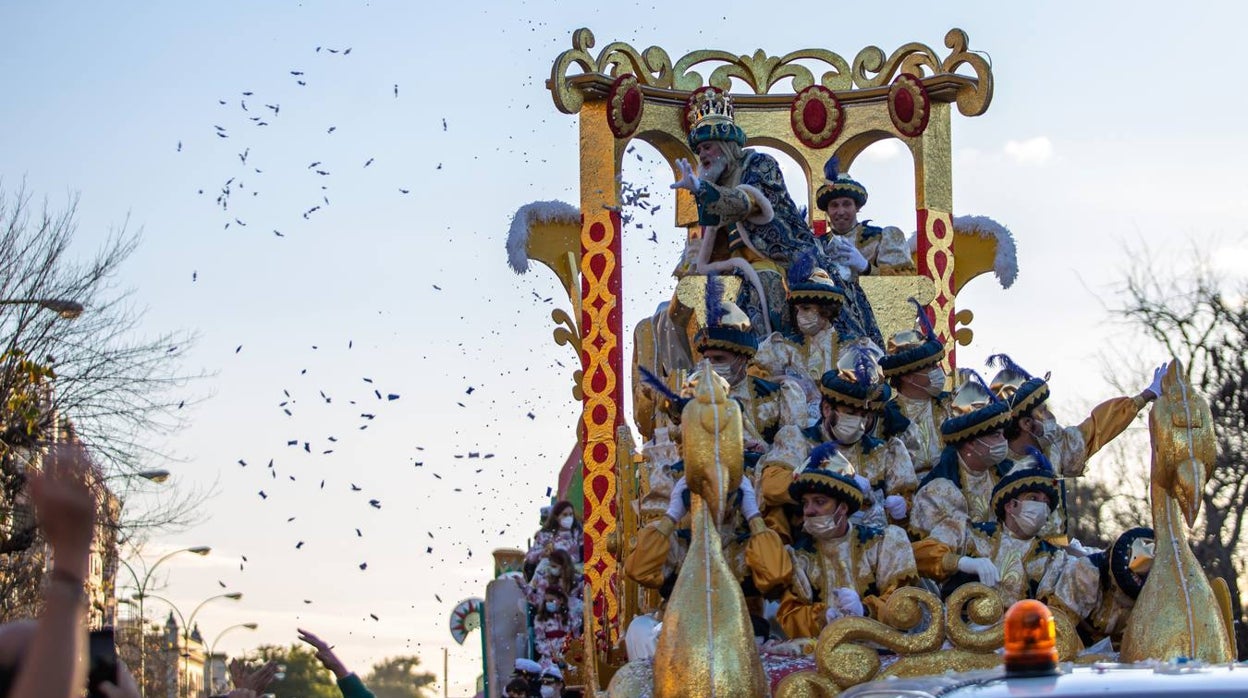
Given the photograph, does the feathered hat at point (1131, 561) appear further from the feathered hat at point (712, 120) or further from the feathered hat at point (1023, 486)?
the feathered hat at point (712, 120)

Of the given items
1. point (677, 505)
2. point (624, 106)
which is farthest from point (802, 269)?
point (624, 106)

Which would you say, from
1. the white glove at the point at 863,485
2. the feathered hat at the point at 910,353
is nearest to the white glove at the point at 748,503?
the white glove at the point at 863,485

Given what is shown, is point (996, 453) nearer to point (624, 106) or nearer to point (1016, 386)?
point (1016, 386)

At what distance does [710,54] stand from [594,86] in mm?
1898

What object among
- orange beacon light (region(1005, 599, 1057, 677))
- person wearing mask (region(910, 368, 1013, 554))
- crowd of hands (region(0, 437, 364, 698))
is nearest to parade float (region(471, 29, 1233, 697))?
person wearing mask (region(910, 368, 1013, 554))

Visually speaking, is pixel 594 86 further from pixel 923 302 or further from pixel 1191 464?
pixel 1191 464

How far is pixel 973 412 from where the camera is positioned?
1003 cm

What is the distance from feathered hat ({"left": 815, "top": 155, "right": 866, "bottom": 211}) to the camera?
550 inches

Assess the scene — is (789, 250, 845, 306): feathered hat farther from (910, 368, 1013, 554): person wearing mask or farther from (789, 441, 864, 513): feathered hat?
(789, 441, 864, 513): feathered hat

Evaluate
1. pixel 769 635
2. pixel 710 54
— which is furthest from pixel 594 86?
pixel 769 635

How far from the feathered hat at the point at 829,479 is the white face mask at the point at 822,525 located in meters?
0.10

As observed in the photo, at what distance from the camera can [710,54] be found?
16250 mm

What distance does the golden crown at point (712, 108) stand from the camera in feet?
42.5

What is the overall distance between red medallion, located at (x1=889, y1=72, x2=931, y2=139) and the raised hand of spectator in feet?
32.4
